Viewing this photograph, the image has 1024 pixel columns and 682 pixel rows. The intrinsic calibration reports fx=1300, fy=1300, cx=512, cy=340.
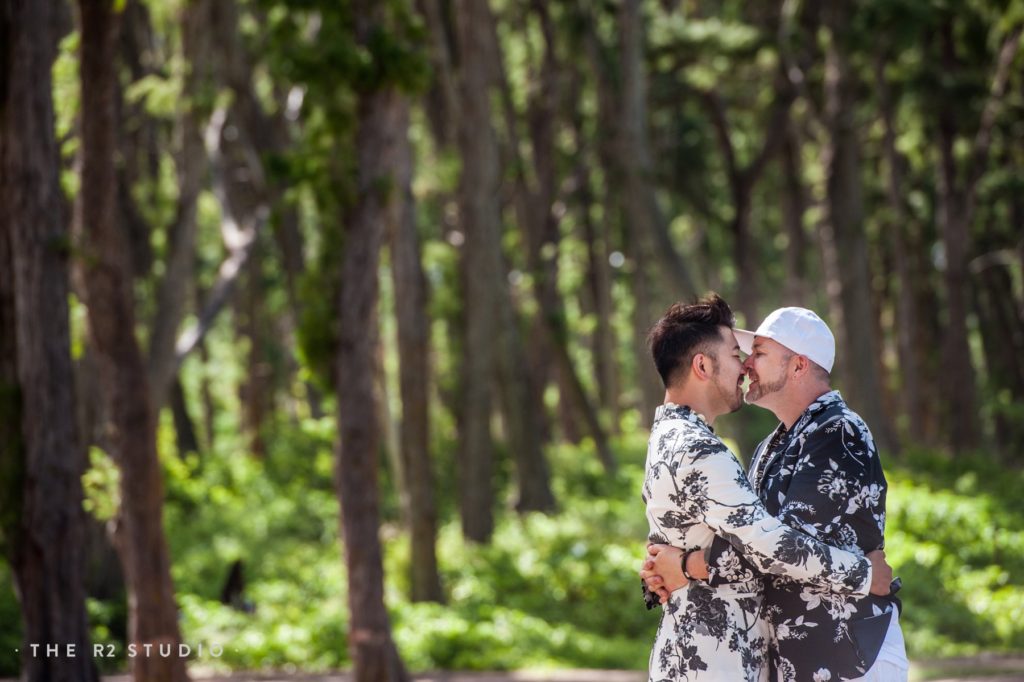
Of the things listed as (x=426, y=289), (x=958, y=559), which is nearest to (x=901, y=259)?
(x=426, y=289)

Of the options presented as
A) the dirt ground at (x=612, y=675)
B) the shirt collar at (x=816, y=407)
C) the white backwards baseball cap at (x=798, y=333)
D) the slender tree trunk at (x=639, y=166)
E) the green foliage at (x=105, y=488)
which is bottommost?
the dirt ground at (x=612, y=675)

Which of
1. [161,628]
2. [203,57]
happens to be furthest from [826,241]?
[161,628]

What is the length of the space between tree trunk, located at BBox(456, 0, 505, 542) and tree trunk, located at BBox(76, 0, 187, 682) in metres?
8.72

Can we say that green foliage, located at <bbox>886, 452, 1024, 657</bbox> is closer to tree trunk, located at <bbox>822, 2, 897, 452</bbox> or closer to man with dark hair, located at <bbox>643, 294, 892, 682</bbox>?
tree trunk, located at <bbox>822, 2, 897, 452</bbox>

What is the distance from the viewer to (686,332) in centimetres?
414

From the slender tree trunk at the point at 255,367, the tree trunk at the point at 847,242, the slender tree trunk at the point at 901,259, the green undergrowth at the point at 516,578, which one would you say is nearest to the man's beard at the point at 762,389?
the green undergrowth at the point at 516,578

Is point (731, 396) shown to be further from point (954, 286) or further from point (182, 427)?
point (182, 427)

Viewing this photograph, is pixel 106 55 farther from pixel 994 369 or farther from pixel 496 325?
pixel 994 369

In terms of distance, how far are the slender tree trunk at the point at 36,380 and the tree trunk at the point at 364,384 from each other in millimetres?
2422

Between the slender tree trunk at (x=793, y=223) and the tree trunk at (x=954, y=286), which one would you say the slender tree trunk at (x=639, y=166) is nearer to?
the slender tree trunk at (x=793, y=223)

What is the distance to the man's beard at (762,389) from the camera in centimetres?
430

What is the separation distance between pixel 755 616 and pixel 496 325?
16073 millimetres

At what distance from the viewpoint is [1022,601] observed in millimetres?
14727

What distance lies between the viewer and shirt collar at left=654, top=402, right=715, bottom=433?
413 centimetres
